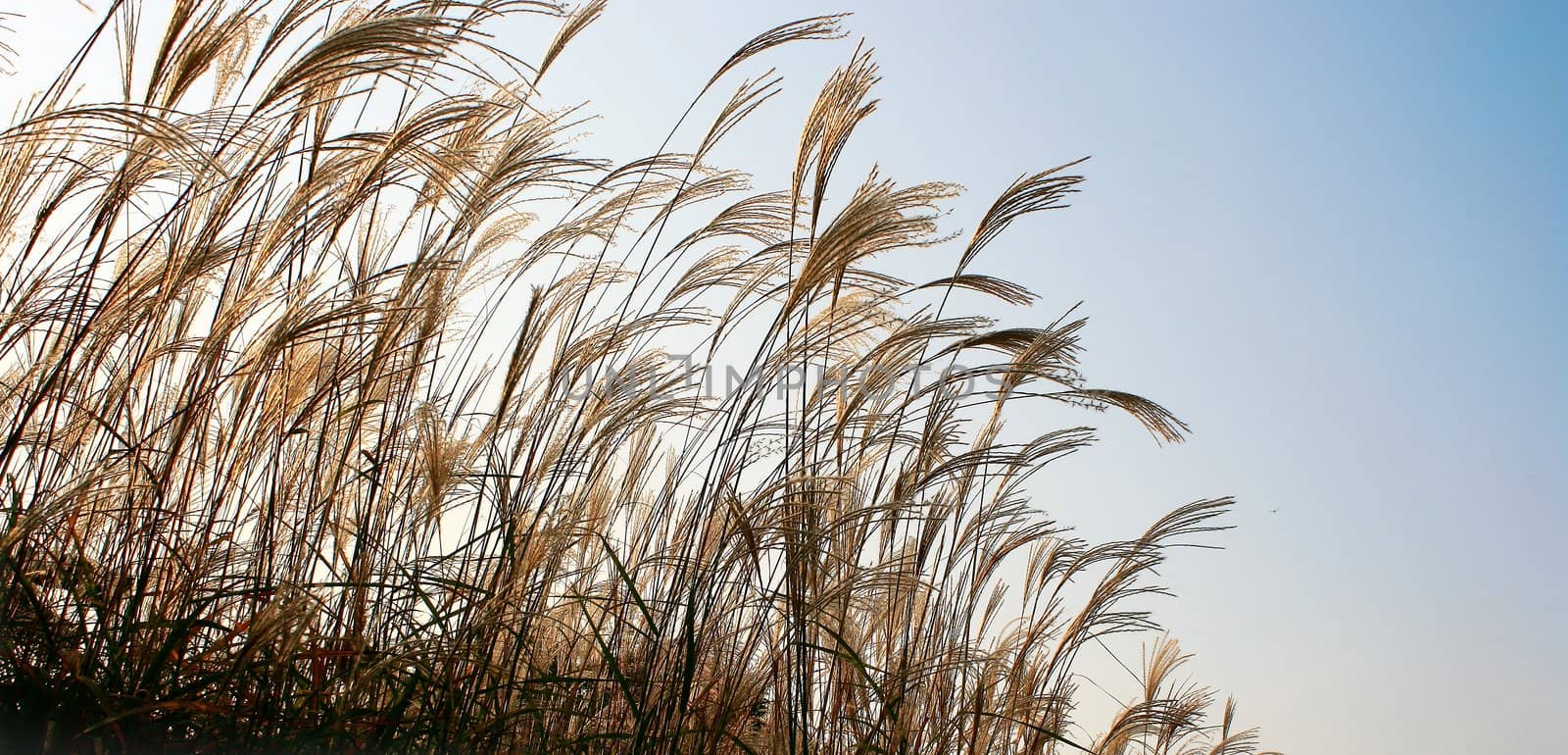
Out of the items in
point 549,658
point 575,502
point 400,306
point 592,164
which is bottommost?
point 549,658

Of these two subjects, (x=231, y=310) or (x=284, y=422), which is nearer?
(x=231, y=310)

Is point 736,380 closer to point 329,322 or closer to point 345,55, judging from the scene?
point 329,322

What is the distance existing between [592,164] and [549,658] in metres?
1.19

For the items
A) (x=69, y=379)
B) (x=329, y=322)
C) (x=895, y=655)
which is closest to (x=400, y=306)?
(x=329, y=322)

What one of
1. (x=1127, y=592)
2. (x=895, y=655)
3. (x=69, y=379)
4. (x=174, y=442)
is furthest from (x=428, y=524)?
(x=1127, y=592)

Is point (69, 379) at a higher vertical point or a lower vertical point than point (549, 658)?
higher

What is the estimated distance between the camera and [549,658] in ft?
8.38

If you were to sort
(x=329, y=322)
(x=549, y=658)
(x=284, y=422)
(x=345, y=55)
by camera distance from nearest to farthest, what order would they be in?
(x=345, y=55) → (x=329, y=322) → (x=284, y=422) → (x=549, y=658)

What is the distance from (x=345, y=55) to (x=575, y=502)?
2.93 ft

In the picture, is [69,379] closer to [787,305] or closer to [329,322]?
[329,322]

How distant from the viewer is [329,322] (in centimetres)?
178

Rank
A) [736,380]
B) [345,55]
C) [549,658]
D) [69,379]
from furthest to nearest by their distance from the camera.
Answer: [549,658]
[736,380]
[69,379]
[345,55]

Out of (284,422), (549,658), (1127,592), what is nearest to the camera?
(284,422)

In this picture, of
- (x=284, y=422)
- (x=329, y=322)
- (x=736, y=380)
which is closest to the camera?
(x=329, y=322)
